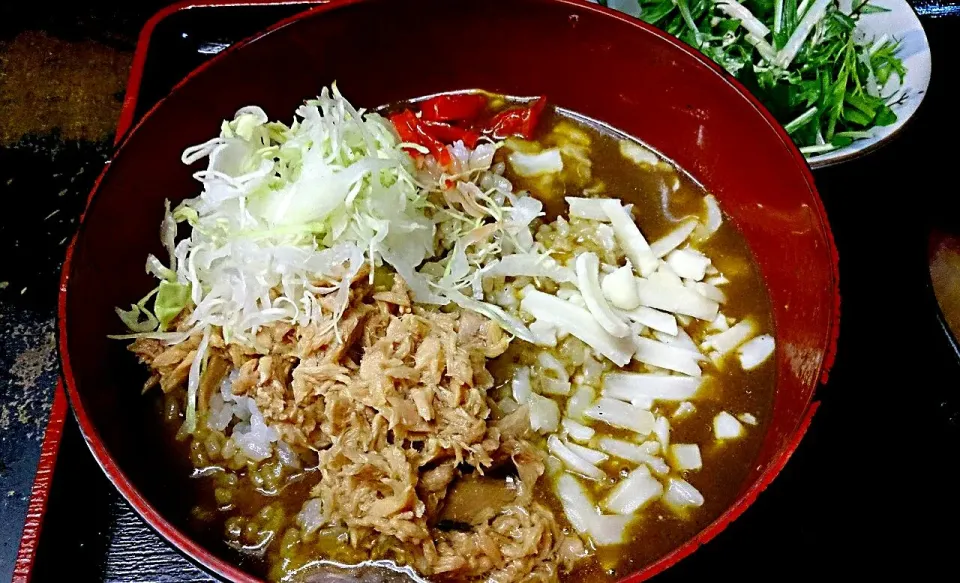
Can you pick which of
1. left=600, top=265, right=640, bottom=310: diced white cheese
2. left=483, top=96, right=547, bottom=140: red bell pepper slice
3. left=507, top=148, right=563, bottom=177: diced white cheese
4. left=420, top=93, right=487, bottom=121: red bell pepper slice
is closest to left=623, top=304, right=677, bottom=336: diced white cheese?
left=600, top=265, right=640, bottom=310: diced white cheese

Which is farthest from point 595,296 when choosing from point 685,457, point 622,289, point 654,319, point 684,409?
point 685,457

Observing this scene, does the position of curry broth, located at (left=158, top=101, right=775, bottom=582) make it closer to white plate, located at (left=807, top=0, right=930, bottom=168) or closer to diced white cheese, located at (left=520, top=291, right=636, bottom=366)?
diced white cheese, located at (left=520, top=291, right=636, bottom=366)

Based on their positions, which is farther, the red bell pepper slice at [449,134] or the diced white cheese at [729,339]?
the red bell pepper slice at [449,134]

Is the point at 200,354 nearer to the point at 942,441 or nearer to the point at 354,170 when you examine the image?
the point at 354,170

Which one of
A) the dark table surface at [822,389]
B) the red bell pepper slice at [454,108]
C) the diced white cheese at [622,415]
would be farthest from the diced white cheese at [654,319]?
the red bell pepper slice at [454,108]

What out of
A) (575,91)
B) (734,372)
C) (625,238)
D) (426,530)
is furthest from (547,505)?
(575,91)

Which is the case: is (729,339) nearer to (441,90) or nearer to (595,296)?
(595,296)

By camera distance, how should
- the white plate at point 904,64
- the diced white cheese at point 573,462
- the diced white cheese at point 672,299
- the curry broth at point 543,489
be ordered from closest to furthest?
the curry broth at point 543,489
the diced white cheese at point 573,462
the diced white cheese at point 672,299
the white plate at point 904,64

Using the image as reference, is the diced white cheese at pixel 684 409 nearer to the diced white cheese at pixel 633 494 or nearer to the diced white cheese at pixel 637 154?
the diced white cheese at pixel 633 494
